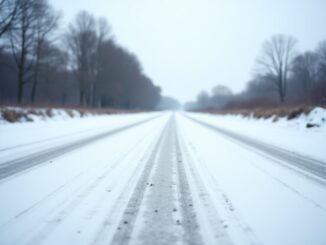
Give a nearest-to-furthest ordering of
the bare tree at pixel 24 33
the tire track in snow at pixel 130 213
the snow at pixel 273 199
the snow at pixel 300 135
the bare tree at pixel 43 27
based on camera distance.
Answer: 1. the tire track in snow at pixel 130 213
2. the snow at pixel 273 199
3. the snow at pixel 300 135
4. the bare tree at pixel 24 33
5. the bare tree at pixel 43 27

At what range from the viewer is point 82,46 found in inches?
1500

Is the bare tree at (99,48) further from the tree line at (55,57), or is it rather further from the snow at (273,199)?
the snow at (273,199)

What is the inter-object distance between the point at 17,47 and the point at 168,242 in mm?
28851

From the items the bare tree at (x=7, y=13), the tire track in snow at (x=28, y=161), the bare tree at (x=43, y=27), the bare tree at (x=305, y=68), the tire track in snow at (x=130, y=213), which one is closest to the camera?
the tire track in snow at (x=130, y=213)

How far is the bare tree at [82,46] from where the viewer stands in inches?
1486

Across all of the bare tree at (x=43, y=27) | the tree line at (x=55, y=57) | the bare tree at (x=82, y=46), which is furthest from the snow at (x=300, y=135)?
the bare tree at (x=82, y=46)

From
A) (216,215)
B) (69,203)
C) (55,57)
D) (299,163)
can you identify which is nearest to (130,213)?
(69,203)

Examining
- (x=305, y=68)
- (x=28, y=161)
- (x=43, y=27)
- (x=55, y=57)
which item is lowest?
(x=28, y=161)

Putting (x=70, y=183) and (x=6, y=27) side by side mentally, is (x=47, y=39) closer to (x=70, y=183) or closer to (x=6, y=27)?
(x=6, y=27)

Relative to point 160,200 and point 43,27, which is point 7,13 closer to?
point 43,27

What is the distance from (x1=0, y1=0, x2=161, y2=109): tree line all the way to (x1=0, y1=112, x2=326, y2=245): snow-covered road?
53.1ft

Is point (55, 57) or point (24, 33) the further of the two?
point (55, 57)

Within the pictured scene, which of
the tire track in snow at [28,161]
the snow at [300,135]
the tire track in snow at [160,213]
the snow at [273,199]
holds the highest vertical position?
the snow at [300,135]

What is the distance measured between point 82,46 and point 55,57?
6.28 m
